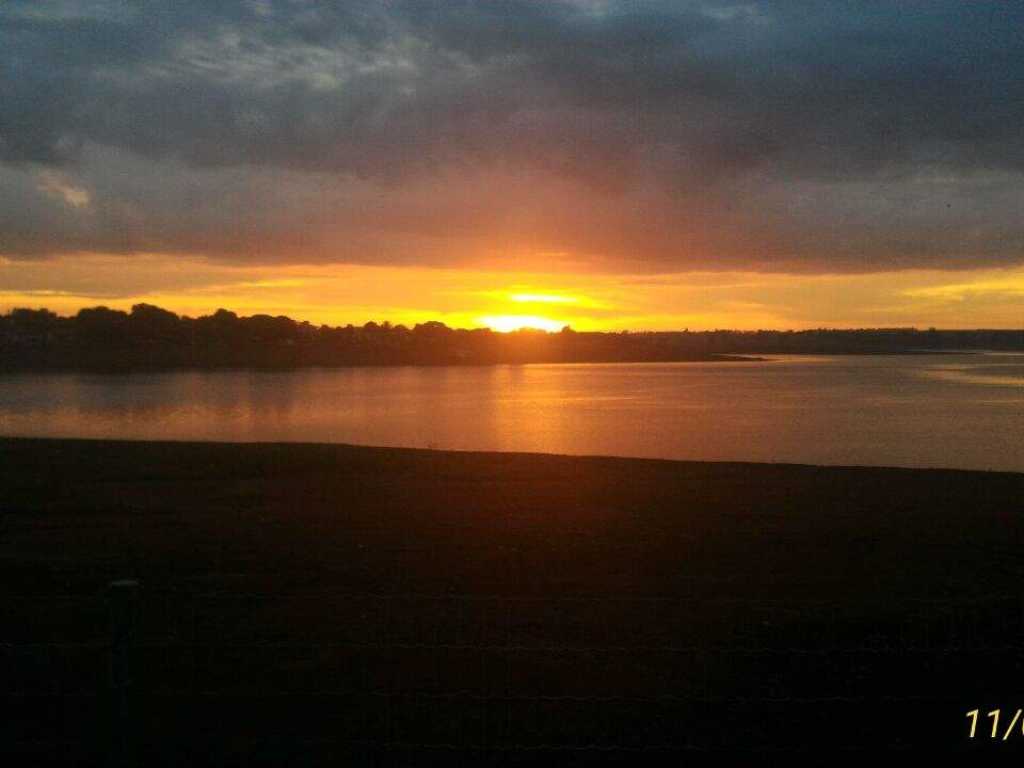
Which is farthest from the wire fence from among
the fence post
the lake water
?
the lake water

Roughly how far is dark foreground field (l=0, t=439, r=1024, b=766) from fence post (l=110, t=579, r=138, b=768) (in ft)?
0.11

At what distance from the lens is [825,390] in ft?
220

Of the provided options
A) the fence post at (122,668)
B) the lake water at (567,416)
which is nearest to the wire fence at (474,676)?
the fence post at (122,668)

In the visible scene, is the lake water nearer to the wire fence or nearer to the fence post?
the wire fence

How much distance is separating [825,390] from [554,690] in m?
65.2

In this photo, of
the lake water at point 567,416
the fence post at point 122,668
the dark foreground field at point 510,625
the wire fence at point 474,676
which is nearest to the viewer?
the fence post at point 122,668

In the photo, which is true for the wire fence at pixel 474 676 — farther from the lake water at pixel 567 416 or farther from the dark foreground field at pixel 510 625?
the lake water at pixel 567 416

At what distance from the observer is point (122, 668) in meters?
3.59

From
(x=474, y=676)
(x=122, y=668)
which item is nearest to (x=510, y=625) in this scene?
(x=474, y=676)

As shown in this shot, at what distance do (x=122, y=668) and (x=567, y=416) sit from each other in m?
40.6

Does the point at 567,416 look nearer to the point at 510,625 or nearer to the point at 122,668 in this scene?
the point at 510,625

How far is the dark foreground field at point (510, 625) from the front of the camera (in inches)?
183

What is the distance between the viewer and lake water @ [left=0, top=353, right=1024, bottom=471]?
30750mm

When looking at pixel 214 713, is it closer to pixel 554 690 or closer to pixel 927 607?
pixel 554 690
